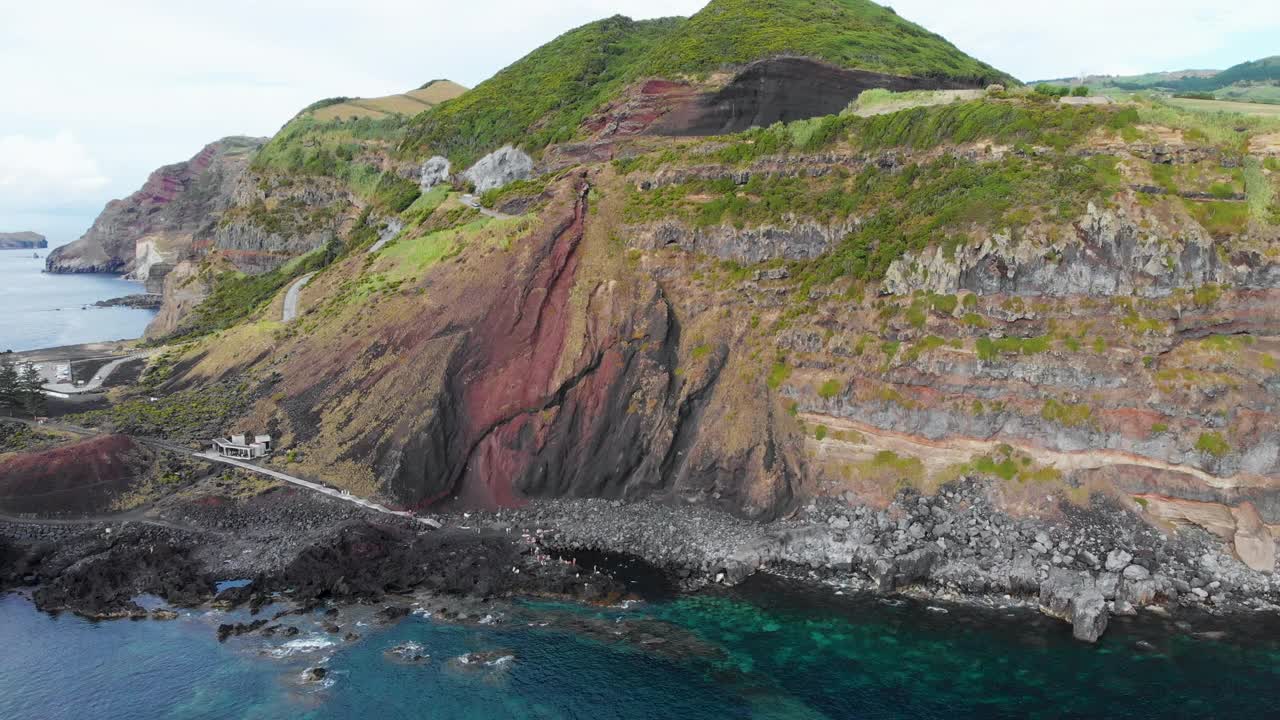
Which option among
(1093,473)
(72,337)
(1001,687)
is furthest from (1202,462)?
(72,337)

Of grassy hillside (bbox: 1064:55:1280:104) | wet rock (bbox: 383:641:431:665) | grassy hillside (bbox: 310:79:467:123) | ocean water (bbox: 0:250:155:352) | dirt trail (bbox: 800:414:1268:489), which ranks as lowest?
wet rock (bbox: 383:641:431:665)

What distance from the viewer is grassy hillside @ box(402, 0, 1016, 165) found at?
82.1 meters

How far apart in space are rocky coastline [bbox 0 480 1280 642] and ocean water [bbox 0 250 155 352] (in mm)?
84802

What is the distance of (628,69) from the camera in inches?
3875

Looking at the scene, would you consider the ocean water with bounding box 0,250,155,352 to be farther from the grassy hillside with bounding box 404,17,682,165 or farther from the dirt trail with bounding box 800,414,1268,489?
the dirt trail with bounding box 800,414,1268,489

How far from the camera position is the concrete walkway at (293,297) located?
78000 mm

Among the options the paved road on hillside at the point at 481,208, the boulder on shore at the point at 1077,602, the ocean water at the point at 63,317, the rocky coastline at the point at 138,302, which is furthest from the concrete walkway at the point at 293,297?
the rocky coastline at the point at 138,302

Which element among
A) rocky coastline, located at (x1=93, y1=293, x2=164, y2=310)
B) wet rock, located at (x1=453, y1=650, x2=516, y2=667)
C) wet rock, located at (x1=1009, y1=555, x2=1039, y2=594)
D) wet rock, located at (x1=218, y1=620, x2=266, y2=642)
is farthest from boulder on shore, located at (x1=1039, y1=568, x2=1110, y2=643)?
rocky coastline, located at (x1=93, y1=293, x2=164, y2=310)

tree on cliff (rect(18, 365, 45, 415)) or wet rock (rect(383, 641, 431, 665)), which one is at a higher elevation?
tree on cliff (rect(18, 365, 45, 415))

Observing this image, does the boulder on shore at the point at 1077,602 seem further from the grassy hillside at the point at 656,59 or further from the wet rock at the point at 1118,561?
the grassy hillside at the point at 656,59

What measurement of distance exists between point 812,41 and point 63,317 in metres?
141

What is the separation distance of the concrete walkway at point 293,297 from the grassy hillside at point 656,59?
2338 cm

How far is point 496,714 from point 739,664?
39.8ft

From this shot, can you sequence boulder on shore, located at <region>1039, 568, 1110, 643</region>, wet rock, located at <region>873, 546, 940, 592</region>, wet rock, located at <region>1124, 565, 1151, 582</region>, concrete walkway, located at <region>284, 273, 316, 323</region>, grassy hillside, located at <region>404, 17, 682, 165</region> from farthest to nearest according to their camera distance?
1. grassy hillside, located at <region>404, 17, 682, 165</region>
2. concrete walkway, located at <region>284, 273, 316, 323</region>
3. wet rock, located at <region>873, 546, 940, 592</region>
4. wet rock, located at <region>1124, 565, 1151, 582</region>
5. boulder on shore, located at <region>1039, 568, 1110, 643</region>
